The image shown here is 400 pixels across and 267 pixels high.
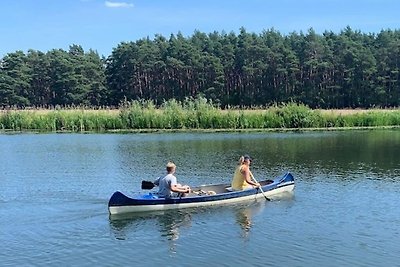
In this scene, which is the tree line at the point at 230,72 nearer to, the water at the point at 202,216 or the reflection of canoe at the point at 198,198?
the water at the point at 202,216

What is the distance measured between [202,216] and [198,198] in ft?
4.11

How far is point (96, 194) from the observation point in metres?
22.9

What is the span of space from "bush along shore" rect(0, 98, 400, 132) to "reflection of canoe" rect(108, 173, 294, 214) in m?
34.6

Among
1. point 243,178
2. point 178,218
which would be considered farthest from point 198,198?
point 243,178

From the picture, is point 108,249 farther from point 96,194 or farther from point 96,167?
point 96,167

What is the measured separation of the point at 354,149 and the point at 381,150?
1.75 meters

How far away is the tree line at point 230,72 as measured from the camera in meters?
99.8

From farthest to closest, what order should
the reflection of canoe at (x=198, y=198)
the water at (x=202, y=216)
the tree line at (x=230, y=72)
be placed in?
the tree line at (x=230, y=72)
the reflection of canoe at (x=198, y=198)
the water at (x=202, y=216)

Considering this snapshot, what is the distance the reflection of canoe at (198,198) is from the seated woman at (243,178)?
0.35 m

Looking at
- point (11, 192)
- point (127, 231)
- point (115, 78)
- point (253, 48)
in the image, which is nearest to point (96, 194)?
point (11, 192)

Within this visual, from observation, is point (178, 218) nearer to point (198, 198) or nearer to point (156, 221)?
point (156, 221)

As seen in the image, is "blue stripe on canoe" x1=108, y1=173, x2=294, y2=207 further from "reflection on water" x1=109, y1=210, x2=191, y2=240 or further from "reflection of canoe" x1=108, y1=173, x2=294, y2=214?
"reflection on water" x1=109, y1=210, x2=191, y2=240

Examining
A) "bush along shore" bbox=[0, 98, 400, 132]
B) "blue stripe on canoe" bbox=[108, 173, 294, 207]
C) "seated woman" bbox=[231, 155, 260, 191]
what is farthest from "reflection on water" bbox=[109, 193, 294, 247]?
"bush along shore" bbox=[0, 98, 400, 132]

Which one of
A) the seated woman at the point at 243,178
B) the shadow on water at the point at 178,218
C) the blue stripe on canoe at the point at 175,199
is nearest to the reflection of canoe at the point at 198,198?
the blue stripe on canoe at the point at 175,199
